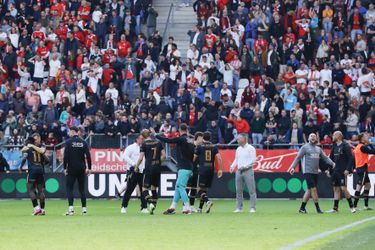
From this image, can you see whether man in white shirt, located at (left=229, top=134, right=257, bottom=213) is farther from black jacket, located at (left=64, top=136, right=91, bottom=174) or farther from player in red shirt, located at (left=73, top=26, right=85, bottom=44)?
player in red shirt, located at (left=73, top=26, right=85, bottom=44)

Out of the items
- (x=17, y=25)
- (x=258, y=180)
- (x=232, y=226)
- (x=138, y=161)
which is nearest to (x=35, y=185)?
(x=138, y=161)

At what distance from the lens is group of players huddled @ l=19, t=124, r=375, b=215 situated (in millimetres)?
27484

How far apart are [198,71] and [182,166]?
47.9 feet

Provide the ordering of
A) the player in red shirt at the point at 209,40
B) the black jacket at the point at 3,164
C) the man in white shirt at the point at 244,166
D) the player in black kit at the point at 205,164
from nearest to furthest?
the player in black kit at the point at 205,164 → the man in white shirt at the point at 244,166 → the black jacket at the point at 3,164 → the player in red shirt at the point at 209,40

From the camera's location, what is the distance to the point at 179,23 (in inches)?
1855

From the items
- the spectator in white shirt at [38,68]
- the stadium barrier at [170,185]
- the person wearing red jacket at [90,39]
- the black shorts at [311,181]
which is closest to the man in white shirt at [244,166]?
the black shorts at [311,181]

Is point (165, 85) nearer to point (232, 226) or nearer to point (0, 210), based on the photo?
point (0, 210)

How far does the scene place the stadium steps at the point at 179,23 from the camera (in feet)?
153

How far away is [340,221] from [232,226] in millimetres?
3051

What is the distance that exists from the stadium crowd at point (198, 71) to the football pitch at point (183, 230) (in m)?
8.97

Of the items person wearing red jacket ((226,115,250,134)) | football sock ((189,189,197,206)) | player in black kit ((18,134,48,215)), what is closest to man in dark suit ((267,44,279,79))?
person wearing red jacket ((226,115,250,134))

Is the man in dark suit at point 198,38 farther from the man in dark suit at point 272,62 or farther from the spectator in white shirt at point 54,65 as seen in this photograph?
the spectator in white shirt at point 54,65

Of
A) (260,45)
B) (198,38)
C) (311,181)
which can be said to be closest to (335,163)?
(311,181)

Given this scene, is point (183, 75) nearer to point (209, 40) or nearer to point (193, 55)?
point (193, 55)
